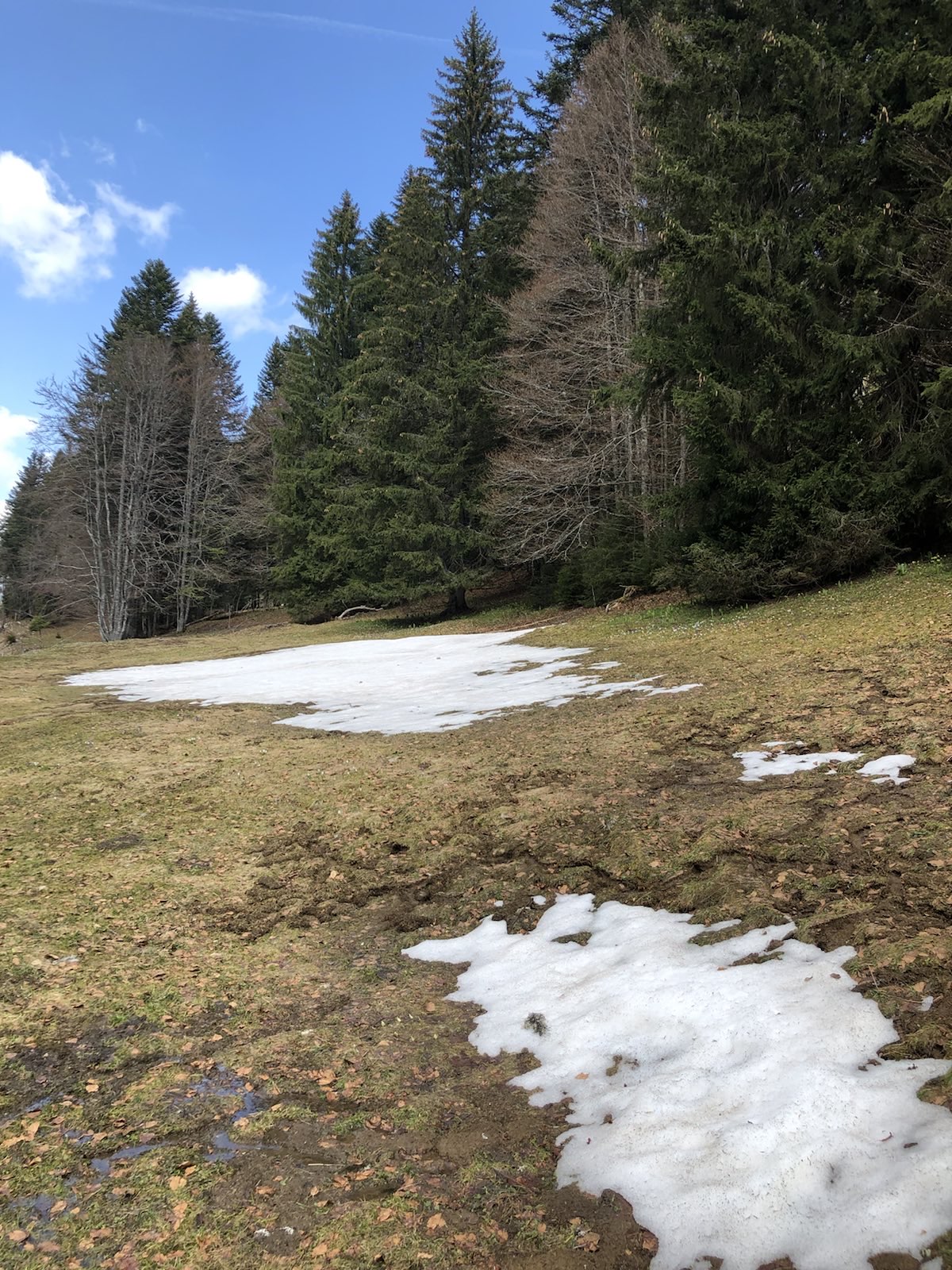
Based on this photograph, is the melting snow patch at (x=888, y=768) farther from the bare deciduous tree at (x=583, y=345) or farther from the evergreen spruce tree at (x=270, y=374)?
the evergreen spruce tree at (x=270, y=374)

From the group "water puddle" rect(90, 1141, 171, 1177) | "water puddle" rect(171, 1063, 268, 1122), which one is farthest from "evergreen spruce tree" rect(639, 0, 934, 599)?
"water puddle" rect(90, 1141, 171, 1177)

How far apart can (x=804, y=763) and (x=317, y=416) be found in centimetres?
2698

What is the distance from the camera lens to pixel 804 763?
15.4 ft

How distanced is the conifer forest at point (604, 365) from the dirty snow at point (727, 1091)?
8885 millimetres

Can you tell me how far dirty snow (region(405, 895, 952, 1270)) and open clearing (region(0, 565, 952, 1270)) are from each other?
0.08 metres

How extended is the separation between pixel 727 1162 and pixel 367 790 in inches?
160

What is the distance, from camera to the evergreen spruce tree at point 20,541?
42312 mm

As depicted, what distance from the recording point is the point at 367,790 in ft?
18.4

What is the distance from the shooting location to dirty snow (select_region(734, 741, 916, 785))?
169 inches

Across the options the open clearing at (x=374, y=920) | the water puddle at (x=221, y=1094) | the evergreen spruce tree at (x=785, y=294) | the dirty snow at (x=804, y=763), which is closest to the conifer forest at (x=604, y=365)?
the evergreen spruce tree at (x=785, y=294)

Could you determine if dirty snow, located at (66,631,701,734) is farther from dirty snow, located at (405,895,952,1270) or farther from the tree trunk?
the tree trunk

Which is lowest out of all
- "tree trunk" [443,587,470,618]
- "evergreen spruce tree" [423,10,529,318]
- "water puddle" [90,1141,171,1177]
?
"water puddle" [90,1141,171,1177]

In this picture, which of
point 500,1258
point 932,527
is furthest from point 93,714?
point 932,527

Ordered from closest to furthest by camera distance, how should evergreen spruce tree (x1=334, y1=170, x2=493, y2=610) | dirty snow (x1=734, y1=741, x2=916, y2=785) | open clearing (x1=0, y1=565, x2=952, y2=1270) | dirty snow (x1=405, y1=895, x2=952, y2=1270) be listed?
dirty snow (x1=405, y1=895, x2=952, y2=1270) < open clearing (x1=0, y1=565, x2=952, y2=1270) < dirty snow (x1=734, y1=741, x2=916, y2=785) < evergreen spruce tree (x1=334, y1=170, x2=493, y2=610)
